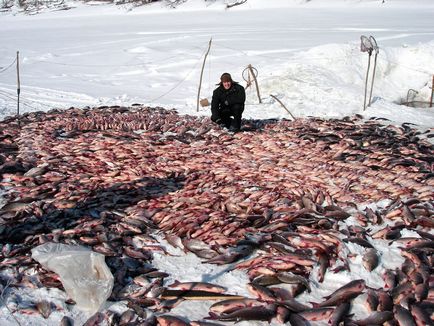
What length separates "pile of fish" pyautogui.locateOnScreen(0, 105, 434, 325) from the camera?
435 centimetres

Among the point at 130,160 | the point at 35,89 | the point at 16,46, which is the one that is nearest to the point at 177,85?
the point at 35,89

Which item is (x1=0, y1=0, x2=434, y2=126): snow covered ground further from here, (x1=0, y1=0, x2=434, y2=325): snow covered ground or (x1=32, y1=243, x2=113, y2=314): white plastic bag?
(x1=32, y1=243, x2=113, y2=314): white plastic bag

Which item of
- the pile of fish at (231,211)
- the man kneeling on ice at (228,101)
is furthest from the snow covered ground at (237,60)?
the pile of fish at (231,211)

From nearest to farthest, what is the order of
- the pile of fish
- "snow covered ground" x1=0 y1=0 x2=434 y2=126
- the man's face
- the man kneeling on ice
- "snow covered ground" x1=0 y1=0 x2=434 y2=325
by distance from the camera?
the pile of fish
the man's face
the man kneeling on ice
"snow covered ground" x1=0 y1=0 x2=434 y2=325
"snow covered ground" x1=0 y1=0 x2=434 y2=126

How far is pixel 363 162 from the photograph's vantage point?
8094 millimetres

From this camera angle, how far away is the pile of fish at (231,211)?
4348 millimetres

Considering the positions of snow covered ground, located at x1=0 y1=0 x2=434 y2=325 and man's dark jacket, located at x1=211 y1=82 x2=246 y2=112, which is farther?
snow covered ground, located at x1=0 y1=0 x2=434 y2=325

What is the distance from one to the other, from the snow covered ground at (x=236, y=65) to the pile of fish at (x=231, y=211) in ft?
0.74

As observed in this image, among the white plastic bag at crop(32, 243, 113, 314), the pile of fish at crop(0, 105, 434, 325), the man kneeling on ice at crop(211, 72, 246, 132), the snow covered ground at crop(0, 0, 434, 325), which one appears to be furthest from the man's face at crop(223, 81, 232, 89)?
the white plastic bag at crop(32, 243, 113, 314)

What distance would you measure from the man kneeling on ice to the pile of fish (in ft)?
1.70

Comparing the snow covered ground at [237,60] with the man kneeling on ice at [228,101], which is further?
the snow covered ground at [237,60]

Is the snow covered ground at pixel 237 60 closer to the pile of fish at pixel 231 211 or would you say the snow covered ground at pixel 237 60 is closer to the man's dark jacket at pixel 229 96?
the man's dark jacket at pixel 229 96

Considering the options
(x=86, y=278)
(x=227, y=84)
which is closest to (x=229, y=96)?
(x=227, y=84)

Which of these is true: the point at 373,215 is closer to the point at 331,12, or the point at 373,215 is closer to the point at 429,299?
the point at 429,299
